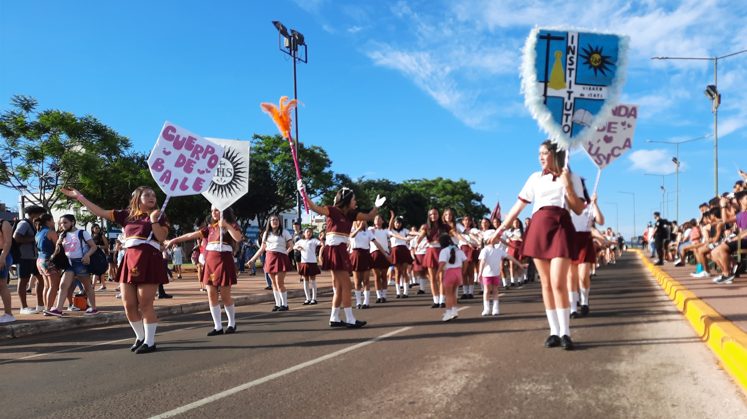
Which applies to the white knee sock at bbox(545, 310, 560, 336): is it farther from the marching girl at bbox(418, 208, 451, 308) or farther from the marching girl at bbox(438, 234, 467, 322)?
the marching girl at bbox(418, 208, 451, 308)

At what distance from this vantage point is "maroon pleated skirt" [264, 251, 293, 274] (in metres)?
10.9

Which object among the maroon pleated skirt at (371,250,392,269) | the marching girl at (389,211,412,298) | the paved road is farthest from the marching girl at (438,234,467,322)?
the marching girl at (389,211,412,298)

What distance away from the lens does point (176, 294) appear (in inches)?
624

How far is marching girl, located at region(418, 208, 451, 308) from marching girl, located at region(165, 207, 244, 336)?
3562 millimetres

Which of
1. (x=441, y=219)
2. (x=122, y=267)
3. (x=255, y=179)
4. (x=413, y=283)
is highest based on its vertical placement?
(x=255, y=179)

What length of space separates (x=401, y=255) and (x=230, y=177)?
19.3 feet

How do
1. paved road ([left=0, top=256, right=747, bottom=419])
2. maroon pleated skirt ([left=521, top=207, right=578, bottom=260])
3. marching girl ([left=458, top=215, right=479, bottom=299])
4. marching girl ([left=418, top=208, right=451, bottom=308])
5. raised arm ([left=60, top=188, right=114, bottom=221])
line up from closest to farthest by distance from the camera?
paved road ([left=0, top=256, right=747, bottom=419])
maroon pleated skirt ([left=521, top=207, right=578, bottom=260])
raised arm ([left=60, top=188, right=114, bottom=221])
marching girl ([left=418, top=208, right=451, bottom=308])
marching girl ([left=458, top=215, right=479, bottom=299])

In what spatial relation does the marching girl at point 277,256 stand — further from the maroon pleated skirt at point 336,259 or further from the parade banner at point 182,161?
the parade banner at point 182,161

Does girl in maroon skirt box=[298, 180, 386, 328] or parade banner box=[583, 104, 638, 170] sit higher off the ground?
parade banner box=[583, 104, 638, 170]

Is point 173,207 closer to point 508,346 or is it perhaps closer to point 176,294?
point 176,294

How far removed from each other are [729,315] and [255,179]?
136ft

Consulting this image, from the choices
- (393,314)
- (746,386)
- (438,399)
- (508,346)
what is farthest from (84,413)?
(393,314)

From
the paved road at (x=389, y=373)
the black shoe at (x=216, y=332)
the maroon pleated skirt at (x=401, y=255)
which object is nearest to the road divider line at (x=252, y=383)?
the paved road at (x=389, y=373)

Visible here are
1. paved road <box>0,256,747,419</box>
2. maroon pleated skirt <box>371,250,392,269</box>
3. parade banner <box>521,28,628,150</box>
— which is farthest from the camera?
maroon pleated skirt <box>371,250,392,269</box>
